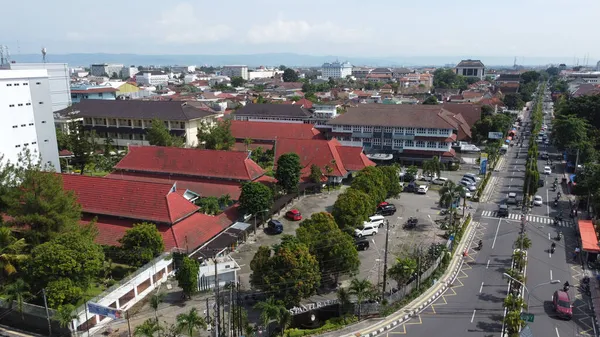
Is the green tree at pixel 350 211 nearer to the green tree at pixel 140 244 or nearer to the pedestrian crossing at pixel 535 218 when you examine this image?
the green tree at pixel 140 244

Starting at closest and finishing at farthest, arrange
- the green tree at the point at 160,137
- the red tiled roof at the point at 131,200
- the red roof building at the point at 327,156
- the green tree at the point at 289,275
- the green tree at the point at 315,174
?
the green tree at the point at 289,275 → the red tiled roof at the point at 131,200 → the green tree at the point at 315,174 → the red roof building at the point at 327,156 → the green tree at the point at 160,137

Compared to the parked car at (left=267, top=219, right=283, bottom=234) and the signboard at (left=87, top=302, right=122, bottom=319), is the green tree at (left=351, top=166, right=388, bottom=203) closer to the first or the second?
the parked car at (left=267, top=219, right=283, bottom=234)

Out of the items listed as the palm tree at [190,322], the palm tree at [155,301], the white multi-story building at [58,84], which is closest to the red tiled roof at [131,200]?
the palm tree at [155,301]

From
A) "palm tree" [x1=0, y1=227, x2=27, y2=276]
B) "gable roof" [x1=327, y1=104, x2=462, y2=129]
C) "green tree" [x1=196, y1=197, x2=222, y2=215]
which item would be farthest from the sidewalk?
"gable roof" [x1=327, y1=104, x2=462, y2=129]

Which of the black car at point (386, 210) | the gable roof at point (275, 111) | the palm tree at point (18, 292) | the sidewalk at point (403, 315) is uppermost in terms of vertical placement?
the gable roof at point (275, 111)

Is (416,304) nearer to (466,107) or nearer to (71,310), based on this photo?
(71,310)

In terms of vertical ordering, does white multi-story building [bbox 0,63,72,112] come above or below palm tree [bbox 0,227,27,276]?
above

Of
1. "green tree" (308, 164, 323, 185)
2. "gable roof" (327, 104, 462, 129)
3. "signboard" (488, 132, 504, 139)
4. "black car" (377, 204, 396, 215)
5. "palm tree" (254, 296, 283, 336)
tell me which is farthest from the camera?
"signboard" (488, 132, 504, 139)
